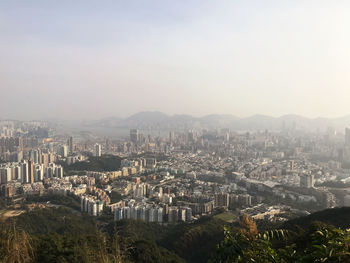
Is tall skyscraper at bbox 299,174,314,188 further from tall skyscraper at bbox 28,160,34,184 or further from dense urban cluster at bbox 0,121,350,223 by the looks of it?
tall skyscraper at bbox 28,160,34,184

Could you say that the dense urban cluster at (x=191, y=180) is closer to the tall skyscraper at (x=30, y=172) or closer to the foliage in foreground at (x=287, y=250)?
the tall skyscraper at (x=30, y=172)

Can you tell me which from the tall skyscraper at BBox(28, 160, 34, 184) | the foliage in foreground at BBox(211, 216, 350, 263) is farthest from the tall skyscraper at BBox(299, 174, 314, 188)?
the foliage in foreground at BBox(211, 216, 350, 263)

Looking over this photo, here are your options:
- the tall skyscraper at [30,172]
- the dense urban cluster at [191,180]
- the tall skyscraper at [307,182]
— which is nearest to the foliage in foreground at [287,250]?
the dense urban cluster at [191,180]

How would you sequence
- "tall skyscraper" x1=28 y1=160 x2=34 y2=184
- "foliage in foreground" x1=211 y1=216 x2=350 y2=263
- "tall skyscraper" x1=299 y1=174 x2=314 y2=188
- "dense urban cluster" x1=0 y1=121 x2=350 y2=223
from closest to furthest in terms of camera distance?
"foliage in foreground" x1=211 y1=216 x2=350 y2=263, "dense urban cluster" x1=0 y1=121 x2=350 y2=223, "tall skyscraper" x1=299 y1=174 x2=314 y2=188, "tall skyscraper" x1=28 y1=160 x2=34 y2=184

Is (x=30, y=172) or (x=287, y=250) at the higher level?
(x=287, y=250)

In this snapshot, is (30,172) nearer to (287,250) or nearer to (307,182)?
(307,182)

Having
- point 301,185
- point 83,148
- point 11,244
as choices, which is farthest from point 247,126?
point 11,244

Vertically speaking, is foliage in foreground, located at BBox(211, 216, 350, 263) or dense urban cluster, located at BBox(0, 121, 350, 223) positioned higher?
foliage in foreground, located at BBox(211, 216, 350, 263)

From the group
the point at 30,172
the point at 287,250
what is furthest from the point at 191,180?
the point at 287,250

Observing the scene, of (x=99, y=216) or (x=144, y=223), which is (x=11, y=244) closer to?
(x=144, y=223)

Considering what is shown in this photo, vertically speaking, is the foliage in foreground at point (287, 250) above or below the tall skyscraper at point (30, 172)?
above

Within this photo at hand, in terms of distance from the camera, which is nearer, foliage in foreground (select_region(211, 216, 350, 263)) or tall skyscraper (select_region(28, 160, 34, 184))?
foliage in foreground (select_region(211, 216, 350, 263))
